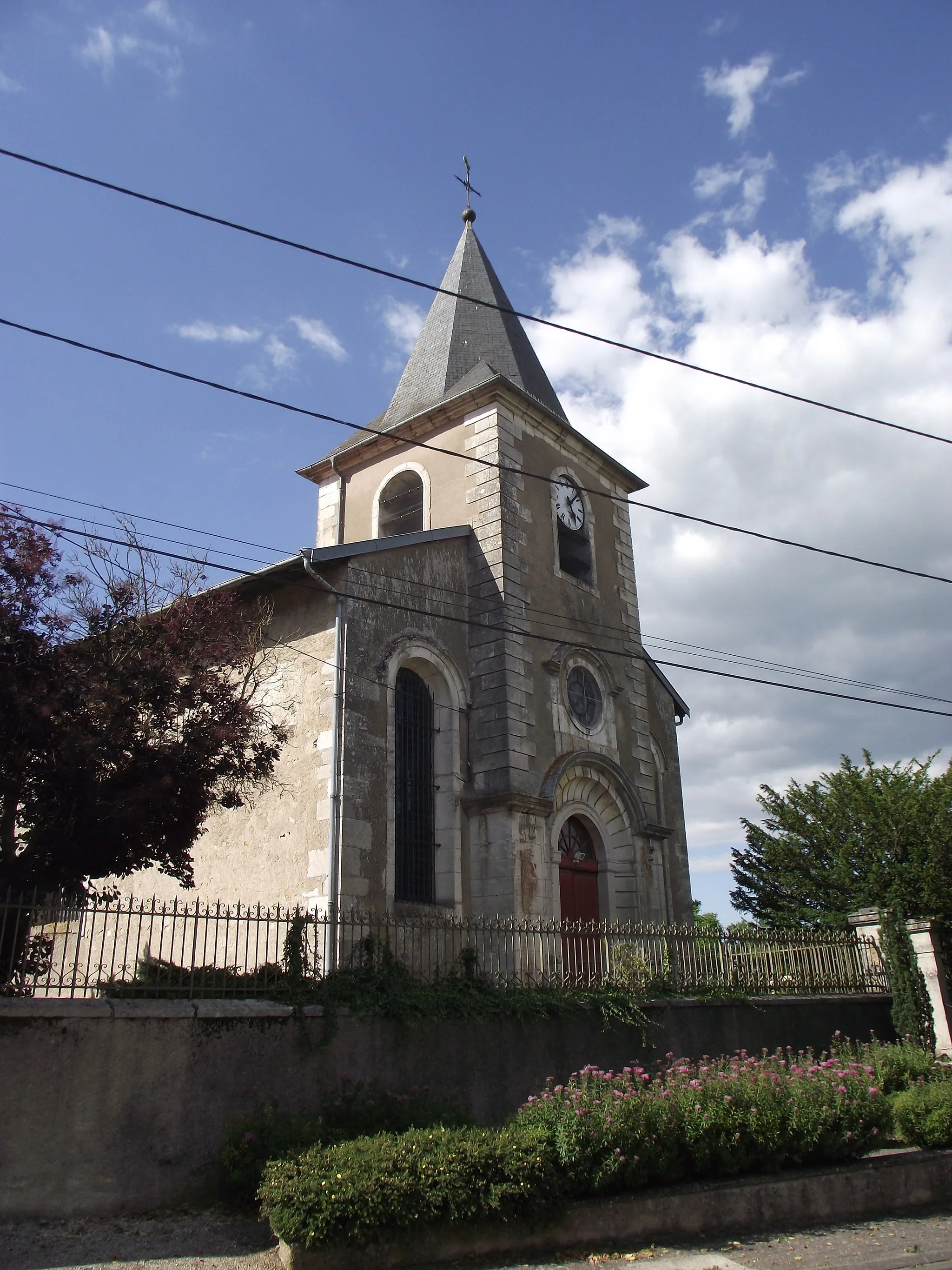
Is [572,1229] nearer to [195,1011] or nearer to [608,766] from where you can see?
[195,1011]

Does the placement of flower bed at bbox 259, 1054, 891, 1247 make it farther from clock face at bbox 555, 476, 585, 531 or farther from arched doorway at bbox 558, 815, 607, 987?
clock face at bbox 555, 476, 585, 531

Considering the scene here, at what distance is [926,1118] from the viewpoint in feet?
31.4

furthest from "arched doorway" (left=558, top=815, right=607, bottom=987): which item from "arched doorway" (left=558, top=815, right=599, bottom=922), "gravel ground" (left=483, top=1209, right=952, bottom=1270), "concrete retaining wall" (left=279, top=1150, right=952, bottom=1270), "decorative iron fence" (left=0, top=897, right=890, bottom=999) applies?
"gravel ground" (left=483, top=1209, right=952, bottom=1270)

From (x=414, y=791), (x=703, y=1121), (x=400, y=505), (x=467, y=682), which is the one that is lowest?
(x=703, y=1121)

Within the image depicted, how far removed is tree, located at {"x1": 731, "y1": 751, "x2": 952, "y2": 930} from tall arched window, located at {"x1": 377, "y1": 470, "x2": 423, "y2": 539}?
10.9m

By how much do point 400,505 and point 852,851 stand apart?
11958mm

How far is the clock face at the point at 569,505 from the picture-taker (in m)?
18.4

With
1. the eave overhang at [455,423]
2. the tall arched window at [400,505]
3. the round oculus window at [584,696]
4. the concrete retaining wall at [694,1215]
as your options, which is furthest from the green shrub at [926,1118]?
the tall arched window at [400,505]

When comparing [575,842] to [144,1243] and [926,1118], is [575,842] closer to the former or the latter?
[926,1118]

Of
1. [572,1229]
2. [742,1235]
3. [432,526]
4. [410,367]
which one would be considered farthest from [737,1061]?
[410,367]

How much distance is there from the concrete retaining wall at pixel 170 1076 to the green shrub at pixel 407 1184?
105 centimetres

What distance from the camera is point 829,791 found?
2258cm

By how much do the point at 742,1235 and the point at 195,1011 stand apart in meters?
4.67

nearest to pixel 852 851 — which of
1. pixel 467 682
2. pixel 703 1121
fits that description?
pixel 467 682
